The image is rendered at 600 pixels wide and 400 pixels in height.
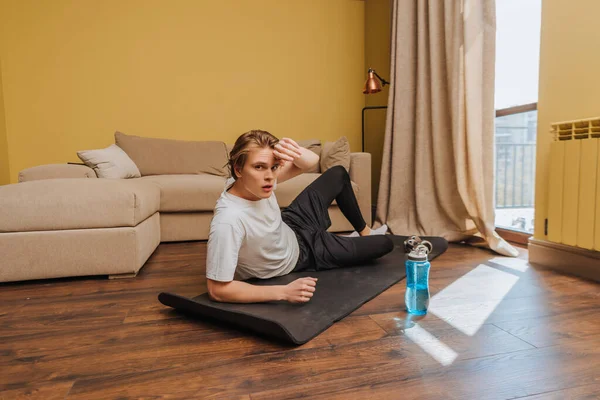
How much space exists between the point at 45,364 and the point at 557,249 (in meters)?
2.09

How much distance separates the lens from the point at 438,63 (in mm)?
2742

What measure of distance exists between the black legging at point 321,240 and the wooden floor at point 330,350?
0.93 feet

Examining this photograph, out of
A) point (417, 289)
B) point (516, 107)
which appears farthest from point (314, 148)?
point (417, 289)

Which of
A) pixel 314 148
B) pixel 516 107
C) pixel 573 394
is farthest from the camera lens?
pixel 314 148

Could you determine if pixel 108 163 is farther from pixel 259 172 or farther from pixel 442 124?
pixel 442 124

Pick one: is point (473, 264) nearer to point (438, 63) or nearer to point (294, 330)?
point (294, 330)

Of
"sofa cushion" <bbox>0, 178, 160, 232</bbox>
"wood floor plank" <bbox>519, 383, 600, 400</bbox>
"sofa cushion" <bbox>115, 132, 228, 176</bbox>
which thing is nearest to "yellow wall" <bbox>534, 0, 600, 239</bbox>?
"wood floor plank" <bbox>519, 383, 600, 400</bbox>

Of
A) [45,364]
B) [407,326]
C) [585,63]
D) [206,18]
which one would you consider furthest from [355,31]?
[45,364]

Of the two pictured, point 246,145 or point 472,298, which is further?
point 472,298

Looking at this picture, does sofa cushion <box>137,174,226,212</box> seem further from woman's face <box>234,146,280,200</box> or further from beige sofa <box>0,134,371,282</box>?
woman's face <box>234,146,280,200</box>

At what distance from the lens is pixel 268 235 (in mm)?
1521

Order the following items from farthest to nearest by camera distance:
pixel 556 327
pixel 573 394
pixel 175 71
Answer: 1. pixel 175 71
2. pixel 556 327
3. pixel 573 394

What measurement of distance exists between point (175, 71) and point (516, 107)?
2.87 metres

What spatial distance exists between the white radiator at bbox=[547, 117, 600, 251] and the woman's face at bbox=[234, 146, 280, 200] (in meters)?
1.32
